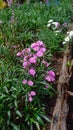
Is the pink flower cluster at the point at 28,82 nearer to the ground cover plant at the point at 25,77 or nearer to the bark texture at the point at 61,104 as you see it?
the ground cover plant at the point at 25,77

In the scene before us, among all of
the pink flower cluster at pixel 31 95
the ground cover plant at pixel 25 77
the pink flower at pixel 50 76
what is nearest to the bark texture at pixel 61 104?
the ground cover plant at pixel 25 77

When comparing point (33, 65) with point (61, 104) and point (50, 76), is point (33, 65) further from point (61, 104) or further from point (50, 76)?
point (61, 104)

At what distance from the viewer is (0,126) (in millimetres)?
4363

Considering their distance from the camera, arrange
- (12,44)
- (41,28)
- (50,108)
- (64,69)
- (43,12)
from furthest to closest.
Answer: (43,12) → (41,28) → (12,44) → (64,69) → (50,108)

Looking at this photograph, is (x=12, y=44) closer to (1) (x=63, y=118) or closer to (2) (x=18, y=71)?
(2) (x=18, y=71)

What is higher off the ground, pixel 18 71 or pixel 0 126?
pixel 18 71

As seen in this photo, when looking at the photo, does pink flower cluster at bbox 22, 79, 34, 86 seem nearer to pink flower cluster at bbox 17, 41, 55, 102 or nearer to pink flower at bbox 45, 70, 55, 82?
pink flower cluster at bbox 17, 41, 55, 102

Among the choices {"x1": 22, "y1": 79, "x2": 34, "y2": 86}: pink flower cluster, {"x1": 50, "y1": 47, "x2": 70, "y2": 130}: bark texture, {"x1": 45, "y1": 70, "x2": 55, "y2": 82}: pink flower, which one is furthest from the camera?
{"x1": 45, "y1": 70, "x2": 55, "y2": 82}: pink flower

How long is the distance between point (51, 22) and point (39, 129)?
9.12ft

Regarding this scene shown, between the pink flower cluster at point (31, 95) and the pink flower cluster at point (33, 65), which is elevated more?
the pink flower cluster at point (33, 65)

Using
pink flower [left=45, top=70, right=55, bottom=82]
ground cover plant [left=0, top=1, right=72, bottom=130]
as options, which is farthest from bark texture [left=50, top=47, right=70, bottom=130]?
pink flower [left=45, top=70, right=55, bottom=82]

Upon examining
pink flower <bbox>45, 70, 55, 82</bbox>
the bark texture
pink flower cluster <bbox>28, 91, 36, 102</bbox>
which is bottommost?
the bark texture

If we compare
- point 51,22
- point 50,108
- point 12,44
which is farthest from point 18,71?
point 51,22

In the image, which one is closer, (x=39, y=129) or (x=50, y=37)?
(x=39, y=129)
